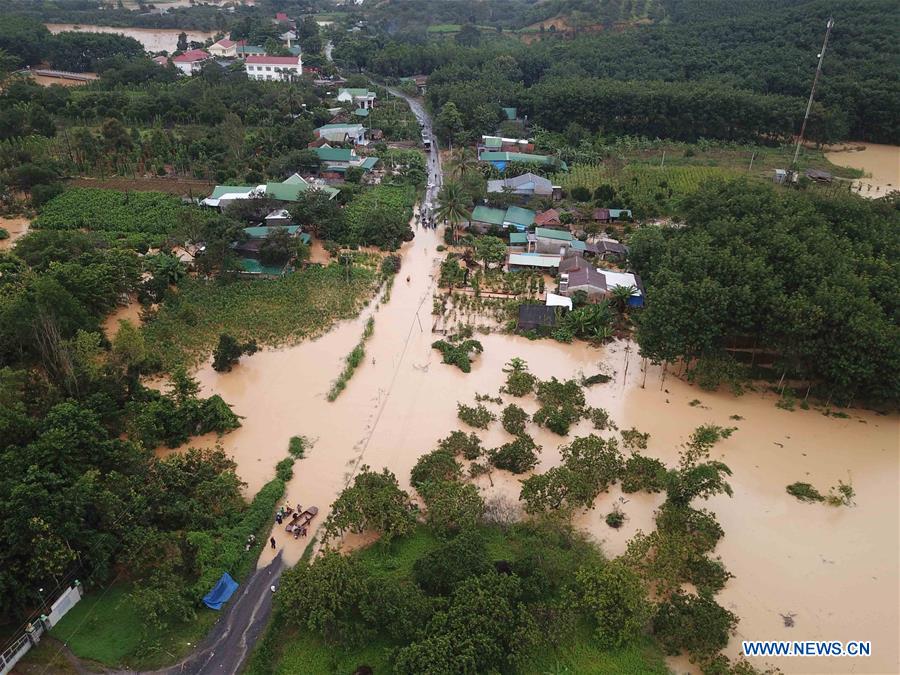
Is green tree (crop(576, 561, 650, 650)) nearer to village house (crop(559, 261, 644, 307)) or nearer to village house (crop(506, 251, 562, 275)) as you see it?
village house (crop(559, 261, 644, 307))

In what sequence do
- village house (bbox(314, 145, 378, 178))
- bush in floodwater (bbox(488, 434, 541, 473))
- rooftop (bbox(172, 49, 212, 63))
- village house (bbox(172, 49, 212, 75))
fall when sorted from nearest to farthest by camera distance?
bush in floodwater (bbox(488, 434, 541, 473)) → village house (bbox(314, 145, 378, 178)) → village house (bbox(172, 49, 212, 75)) → rooftop (bbox(172, 49, 212, 63))

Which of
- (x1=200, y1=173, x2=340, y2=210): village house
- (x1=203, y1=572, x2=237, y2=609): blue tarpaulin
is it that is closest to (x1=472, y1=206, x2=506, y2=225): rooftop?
(x1=200, y1=173, x2=340, y2=210): village house

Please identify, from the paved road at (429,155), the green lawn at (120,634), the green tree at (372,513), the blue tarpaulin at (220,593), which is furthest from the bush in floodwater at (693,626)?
the paved road at (429,155)

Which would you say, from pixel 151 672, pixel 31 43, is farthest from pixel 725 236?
pixel 31 43

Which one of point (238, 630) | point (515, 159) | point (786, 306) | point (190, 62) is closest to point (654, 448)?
point (786, 306)

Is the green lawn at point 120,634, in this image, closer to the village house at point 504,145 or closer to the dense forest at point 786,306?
the dense forest at point 786,306

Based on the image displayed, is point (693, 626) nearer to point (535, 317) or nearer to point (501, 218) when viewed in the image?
point (535, 317)
